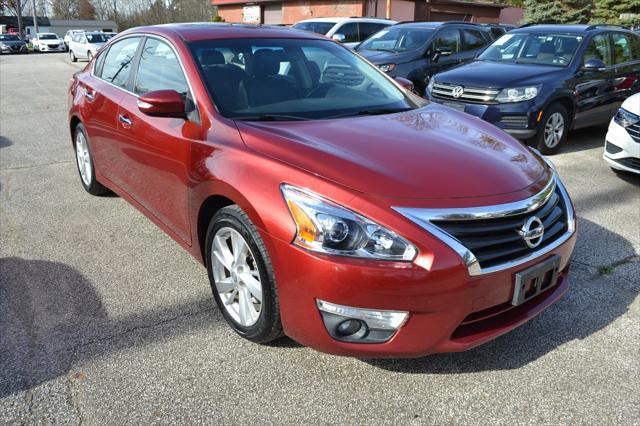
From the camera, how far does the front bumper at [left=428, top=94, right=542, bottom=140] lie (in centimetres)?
678

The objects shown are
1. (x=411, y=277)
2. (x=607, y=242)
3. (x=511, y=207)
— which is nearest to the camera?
(x=411, y=277)

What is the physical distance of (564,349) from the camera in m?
2.89

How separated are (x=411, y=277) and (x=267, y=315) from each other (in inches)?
30.1

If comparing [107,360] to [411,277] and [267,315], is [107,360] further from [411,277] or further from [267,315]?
[411,277]

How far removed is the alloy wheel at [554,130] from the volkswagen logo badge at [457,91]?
1170mm

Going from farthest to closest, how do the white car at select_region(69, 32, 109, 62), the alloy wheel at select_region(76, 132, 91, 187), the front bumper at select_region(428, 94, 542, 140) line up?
1. the white car at select_region(69, 32, 109, 62)
2. the front bumper at select_region(428, 94, 542, 140)
3. the alloy wheel at select_region(76, 132, 91, 187)

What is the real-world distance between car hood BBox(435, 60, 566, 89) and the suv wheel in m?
0.44

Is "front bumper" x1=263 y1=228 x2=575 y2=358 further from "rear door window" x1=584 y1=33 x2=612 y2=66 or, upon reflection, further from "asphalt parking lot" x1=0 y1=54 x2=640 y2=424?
"rear door window" x1=584 y1=33 x2=612 y2=66

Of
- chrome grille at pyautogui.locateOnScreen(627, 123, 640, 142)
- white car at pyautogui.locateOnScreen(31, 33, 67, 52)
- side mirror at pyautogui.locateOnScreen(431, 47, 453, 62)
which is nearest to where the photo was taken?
chrome grille at pyautogui.locateOnScreen(627, 123, 640, 142)

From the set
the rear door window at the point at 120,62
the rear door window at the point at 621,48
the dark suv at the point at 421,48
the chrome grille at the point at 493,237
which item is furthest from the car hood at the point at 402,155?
the dark suv at the point at 421,48

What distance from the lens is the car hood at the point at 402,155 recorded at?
2.47 m

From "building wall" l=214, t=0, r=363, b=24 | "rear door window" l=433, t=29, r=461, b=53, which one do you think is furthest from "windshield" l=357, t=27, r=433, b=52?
"building wall" l=214, t=0, r=363, b=24

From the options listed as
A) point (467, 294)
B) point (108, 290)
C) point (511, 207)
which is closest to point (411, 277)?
point (467, 294)

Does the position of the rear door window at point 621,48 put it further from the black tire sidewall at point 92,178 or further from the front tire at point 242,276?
the front tire at point 242,276
